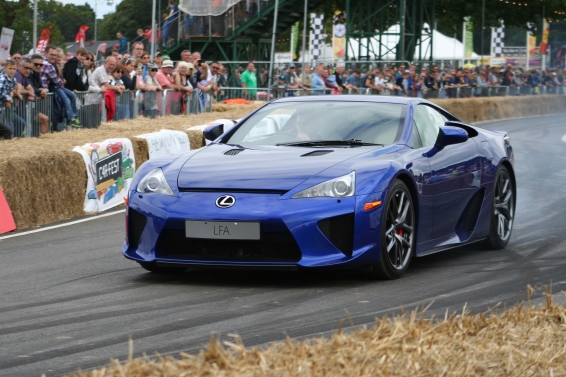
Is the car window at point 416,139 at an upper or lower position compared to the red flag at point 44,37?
lower

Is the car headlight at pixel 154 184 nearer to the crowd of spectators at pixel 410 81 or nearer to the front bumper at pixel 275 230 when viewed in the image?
the front bumper at pixel 275 230

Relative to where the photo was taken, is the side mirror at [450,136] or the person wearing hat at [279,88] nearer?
the side mirror at [450,136]

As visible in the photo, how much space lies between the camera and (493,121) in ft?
124

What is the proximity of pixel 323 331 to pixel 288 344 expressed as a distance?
190 cm

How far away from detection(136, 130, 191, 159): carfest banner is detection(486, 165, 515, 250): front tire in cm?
632

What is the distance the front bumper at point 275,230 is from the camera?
6996mm

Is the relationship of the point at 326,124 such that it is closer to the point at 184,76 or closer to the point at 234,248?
the point at 234,248

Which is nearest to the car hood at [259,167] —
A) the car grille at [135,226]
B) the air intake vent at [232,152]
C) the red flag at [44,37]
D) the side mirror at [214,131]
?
the air intake vent at [232,152]

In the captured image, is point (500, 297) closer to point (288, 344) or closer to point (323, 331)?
point (323, 331)

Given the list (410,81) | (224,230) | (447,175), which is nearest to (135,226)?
(224,230)

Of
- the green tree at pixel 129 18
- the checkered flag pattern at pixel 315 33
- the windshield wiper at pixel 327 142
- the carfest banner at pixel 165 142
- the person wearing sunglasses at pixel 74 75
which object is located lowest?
the carfest banner at pixel 165 142

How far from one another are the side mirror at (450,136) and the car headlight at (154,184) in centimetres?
225

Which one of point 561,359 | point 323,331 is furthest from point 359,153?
point 561,359

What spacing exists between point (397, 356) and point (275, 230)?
329cm
